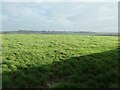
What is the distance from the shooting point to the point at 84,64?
14086mm

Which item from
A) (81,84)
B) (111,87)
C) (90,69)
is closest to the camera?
(111,87)

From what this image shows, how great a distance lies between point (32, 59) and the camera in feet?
51.0

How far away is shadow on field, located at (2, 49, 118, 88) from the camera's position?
1120cm

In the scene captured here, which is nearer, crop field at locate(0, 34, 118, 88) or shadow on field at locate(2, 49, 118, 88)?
shadow on field at locate(2, 49, 118, 88)

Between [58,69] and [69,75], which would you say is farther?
[58,69]

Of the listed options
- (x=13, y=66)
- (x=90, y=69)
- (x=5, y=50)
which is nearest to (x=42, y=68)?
(x=13, y=66)

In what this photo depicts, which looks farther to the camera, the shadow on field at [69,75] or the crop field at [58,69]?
the crop field at [58,69]

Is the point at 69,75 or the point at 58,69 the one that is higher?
→ the point at 58,69

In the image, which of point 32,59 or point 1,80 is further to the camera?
point 32,59

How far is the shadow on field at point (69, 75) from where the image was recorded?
11.2 meters

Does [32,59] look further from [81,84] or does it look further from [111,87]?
[111,87]

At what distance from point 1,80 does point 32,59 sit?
3.90 meters

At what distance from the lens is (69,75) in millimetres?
12766

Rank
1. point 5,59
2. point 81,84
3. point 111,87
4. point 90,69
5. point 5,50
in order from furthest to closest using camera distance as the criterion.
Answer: point 5,50 → point 5,59 → point 90,69 → point 81,84 → point 111,87
